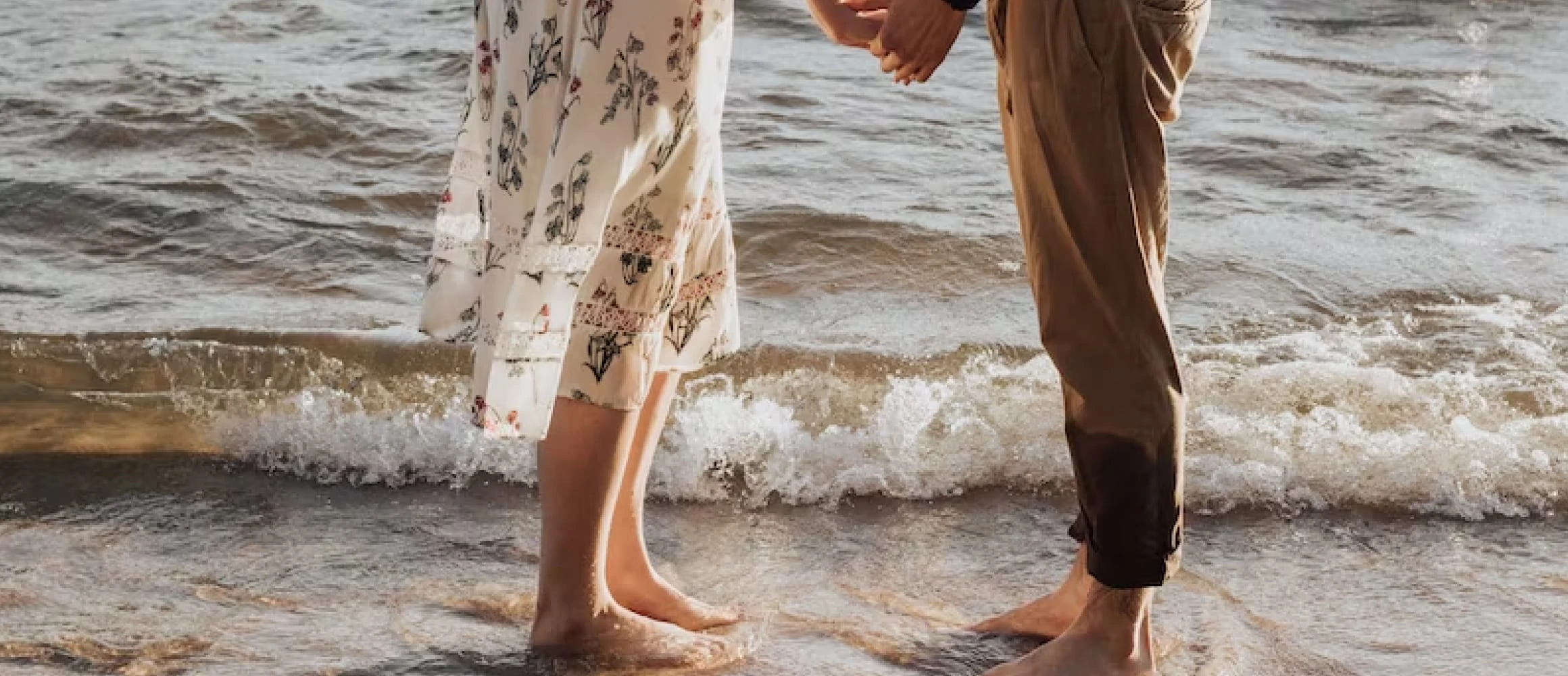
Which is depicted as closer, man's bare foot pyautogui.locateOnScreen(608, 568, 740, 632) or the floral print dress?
the floral print dress

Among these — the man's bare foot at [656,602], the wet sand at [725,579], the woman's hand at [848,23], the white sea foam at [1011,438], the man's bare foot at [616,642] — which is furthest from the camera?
the white sea foam at [1011,438]

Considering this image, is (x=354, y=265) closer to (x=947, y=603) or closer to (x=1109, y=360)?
(x=947, y=603)

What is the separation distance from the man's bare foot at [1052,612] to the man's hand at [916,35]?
0.82m

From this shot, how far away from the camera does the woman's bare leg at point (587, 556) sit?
2.60 m

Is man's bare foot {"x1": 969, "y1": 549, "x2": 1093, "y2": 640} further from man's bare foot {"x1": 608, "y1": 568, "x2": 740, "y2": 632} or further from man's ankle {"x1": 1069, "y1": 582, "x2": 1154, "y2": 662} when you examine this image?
→ man's bare foot {"x1": 608, "y1": 568, "x2": 740, "y2": 632}

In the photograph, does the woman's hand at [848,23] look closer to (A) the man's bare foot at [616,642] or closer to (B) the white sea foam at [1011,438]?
(A) the man's bare foot at [616,642]

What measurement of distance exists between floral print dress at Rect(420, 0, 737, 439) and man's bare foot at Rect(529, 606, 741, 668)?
0.34m

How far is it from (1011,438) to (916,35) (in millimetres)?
1602

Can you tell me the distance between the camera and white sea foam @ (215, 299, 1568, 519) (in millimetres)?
3654

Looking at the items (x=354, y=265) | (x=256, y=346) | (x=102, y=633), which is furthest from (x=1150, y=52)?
(x=354, y=265)

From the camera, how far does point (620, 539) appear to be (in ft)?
9.52

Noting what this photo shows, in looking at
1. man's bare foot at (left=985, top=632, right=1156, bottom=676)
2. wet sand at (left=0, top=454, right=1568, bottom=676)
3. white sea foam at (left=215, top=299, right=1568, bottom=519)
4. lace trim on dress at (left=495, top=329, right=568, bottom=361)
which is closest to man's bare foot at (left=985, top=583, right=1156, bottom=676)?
man's bare foot at (left=985, top=632, right=1156, bottom=676)

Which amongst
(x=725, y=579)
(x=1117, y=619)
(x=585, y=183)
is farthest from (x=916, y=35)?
(x=725, y=579)

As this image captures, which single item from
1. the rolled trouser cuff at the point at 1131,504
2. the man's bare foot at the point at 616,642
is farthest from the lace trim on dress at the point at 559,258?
the rolled trouser cuff at the point at 1131,504
